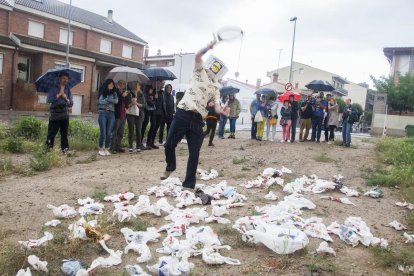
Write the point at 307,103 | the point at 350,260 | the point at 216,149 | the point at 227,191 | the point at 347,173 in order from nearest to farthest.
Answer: the point at 350,260, the point at 227,191, the point at 347,173, the point at 216,149, the point at 307,103

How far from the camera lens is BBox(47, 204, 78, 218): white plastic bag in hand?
15.8 ft

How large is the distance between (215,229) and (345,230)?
1.60 m

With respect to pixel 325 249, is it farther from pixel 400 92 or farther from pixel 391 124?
pixel 400 92

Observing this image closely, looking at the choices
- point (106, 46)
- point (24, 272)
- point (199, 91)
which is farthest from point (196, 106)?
point (106, 46)

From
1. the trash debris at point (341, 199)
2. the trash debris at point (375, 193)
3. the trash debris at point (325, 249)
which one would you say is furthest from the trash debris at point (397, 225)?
the trash debris at point (325, 249)

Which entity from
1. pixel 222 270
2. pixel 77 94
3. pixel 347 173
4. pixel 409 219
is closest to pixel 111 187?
pixel 222 270

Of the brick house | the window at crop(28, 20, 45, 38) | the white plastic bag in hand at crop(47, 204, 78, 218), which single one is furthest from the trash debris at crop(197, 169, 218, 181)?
the window at crop(28, 20, 45, 38)

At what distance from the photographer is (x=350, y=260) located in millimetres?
4066

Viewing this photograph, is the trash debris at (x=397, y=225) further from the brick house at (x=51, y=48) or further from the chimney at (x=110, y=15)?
the chimney at (x=110, y=15)

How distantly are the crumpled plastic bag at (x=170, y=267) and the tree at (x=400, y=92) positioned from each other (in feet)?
107

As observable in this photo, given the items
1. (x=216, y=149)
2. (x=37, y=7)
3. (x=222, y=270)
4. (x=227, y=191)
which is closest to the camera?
(x=222, y=270)

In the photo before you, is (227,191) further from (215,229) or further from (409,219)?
(409,219)

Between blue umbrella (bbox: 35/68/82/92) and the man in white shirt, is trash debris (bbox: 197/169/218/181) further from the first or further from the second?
blue umbrella (bbox: 35/68/82/92)

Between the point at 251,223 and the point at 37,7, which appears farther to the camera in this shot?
the point at 37,7
